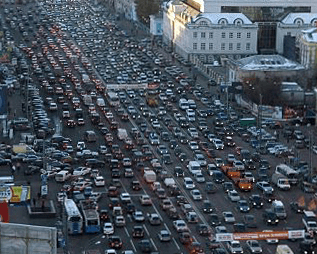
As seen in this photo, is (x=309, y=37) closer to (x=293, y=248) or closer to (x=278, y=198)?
(x=278, y=198)

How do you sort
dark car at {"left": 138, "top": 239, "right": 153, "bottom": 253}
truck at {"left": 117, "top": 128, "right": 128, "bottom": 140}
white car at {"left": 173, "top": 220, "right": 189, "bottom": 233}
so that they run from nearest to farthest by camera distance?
dark car at {"left": 138, "top": 239, "right": 153, "bottom": 253} → white car at {"left": 173, "top": 220, "right": 189, "bottom": 233} → truck at {"left": 117, "top": 128, "right": 128, "bottom": 140}

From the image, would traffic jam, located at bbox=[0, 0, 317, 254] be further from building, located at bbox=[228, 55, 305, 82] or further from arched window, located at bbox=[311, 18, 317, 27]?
arched window, located at bbox=[311, 18, 317, 27]

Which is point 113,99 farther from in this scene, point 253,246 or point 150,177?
point 253,246

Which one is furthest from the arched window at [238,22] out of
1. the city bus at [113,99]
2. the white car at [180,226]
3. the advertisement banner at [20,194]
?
the white car at [180,226]

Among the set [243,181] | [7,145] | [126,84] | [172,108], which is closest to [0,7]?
[126,84]

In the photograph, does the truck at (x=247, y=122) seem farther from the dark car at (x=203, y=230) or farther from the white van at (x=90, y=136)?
the dark car at (x=203, y=230)

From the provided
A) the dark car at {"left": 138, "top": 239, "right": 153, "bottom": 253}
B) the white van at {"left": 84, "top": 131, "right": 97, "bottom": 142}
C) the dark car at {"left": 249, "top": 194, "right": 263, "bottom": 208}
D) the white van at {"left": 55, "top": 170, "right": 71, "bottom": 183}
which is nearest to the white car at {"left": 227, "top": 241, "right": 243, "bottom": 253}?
the dark car at {"left": 138, "top": 239, "right": 153, "bottom": 253}
